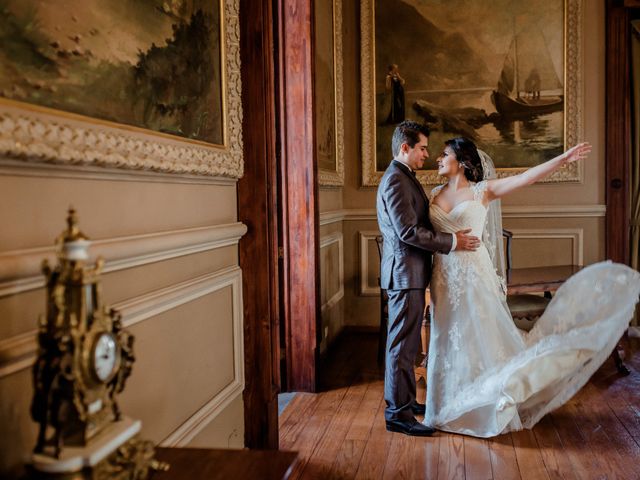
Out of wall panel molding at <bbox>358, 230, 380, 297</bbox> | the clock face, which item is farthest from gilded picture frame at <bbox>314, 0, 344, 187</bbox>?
the clock face

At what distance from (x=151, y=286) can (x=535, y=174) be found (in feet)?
8.59

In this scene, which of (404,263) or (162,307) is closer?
(162,307)

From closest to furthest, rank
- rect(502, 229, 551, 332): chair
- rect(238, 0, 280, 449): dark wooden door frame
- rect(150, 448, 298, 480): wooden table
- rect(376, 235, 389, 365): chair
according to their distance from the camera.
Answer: rect(150, 448, 298, 480): wooden table, rect(238, 0, 280, 449): dark wooden door frame, rect(502, 229, 551, 332): chair, rect(376, 235, 389, 365): chair

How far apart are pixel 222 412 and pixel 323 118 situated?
322cm

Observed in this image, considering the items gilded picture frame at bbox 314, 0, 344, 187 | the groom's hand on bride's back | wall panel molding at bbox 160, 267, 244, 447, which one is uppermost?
gilded picture frame at bbox 314, 0, 344, 187

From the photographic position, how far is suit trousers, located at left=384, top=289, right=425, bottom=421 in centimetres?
395

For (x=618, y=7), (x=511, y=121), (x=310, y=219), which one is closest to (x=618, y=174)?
(x=511, y=121)

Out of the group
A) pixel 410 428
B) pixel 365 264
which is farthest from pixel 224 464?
pixel 365 264

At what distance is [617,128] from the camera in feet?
20.6

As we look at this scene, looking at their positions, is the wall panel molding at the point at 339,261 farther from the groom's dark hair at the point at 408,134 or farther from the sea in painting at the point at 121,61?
the sea in painting at the point at 121,61

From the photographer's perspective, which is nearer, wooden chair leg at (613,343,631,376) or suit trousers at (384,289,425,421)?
suit trousers at (384,289,425,421)

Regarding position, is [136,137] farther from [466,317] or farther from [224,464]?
[466,317]

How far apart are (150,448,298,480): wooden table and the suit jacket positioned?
2344 mm

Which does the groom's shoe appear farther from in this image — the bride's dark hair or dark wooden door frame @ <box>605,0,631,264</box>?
dark wooden door frame @ <box>605,0,631,264</box>
